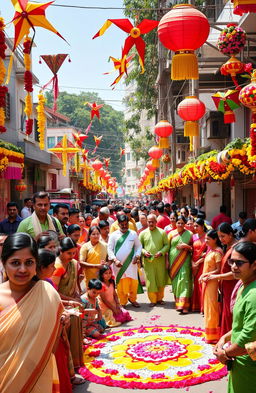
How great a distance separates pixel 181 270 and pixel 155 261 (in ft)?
2.33

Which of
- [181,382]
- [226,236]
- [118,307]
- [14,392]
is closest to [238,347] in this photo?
[14,392]

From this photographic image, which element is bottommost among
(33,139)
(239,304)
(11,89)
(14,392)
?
(14,392)

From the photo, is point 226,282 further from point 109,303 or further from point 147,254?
point 147,254

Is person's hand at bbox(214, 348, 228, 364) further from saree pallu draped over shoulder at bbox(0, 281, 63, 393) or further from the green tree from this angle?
the green tree

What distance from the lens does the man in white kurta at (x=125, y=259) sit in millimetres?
8781

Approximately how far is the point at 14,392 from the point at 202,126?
22.3 m

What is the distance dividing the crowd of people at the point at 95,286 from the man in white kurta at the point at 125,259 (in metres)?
0.02

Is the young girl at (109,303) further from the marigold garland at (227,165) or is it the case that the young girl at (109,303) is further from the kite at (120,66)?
the kite at (120,66)

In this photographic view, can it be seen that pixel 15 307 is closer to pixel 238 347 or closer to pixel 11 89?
pixel 238 347

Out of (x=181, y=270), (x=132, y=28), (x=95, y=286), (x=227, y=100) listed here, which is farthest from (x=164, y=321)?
(x=227, y=100)

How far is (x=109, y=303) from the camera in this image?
7.59 m

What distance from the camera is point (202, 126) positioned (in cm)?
2417

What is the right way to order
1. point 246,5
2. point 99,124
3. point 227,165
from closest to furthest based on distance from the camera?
1. point 246,5
2. point 227,165
3. point 99,124

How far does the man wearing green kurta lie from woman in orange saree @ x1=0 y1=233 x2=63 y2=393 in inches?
233
